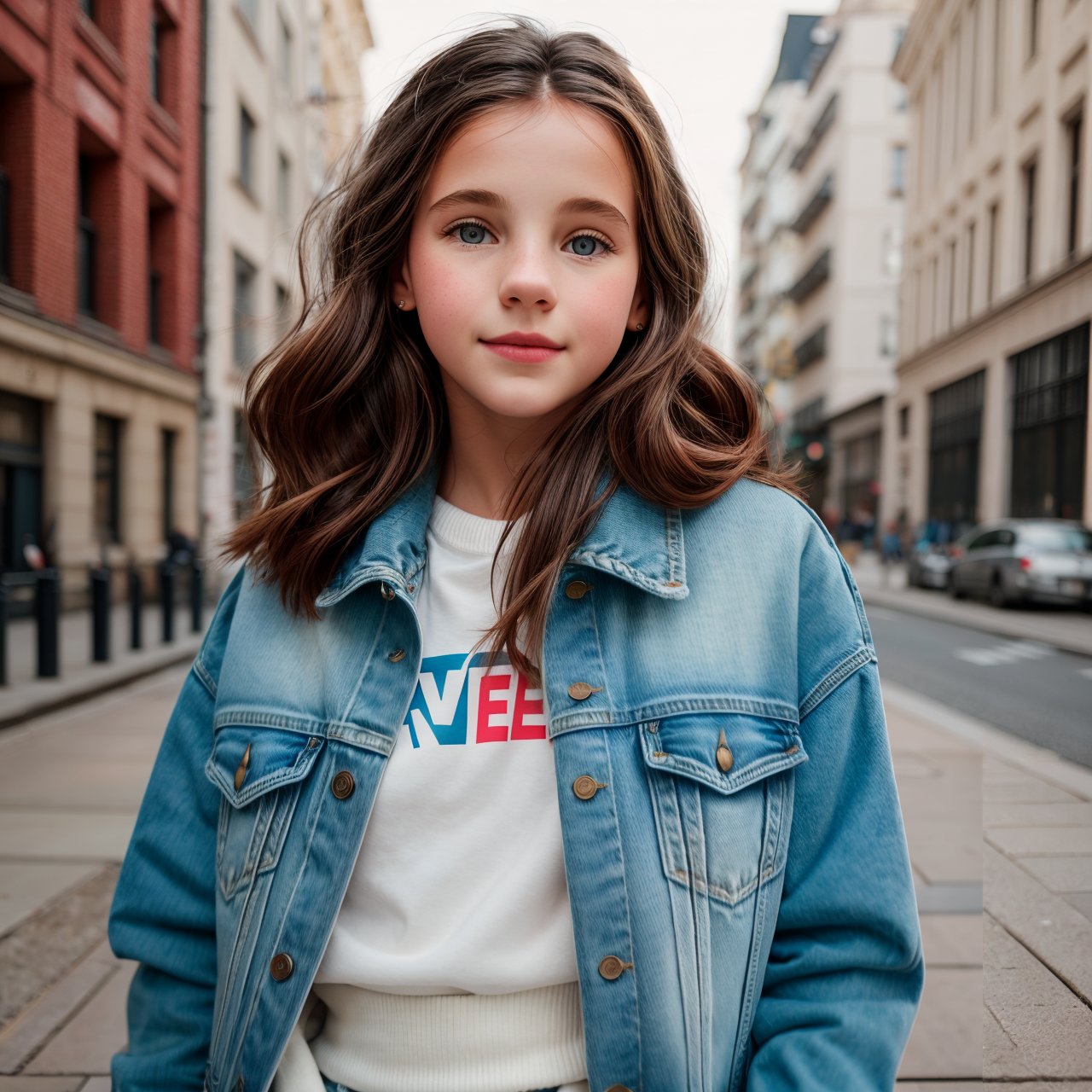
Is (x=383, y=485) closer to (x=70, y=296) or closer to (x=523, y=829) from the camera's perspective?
(x=523, y=829)

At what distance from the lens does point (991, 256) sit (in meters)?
1.34

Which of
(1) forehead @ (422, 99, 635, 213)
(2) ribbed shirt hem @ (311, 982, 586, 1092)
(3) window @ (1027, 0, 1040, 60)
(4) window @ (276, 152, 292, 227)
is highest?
(4) window @ (276, 152, 292, 227)

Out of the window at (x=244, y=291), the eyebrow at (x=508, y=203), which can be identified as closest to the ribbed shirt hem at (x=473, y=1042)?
the eyebrow at (x=508, y=203)

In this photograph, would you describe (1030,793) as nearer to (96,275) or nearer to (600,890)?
(600,890)

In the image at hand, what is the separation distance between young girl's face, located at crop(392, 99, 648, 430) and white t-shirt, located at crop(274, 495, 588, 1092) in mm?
381

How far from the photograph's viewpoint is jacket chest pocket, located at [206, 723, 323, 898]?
3.85 ft

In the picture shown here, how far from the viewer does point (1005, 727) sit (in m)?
1.42

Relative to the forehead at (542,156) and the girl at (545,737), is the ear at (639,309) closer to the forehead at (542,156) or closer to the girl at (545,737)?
the girl at (545,737)

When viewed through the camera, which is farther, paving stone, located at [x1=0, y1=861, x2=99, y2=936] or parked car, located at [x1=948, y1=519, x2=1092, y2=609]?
paving stone, located at [x1=0, y1=861, x2=99, y2=936]

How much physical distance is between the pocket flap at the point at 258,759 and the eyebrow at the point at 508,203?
65cm

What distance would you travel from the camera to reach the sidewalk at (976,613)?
1384 millimetres

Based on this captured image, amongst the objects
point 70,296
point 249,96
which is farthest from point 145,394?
point 249,96

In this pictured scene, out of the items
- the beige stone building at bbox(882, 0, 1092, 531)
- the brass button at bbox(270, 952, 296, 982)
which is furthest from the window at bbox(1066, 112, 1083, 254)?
the brass button at bbox(270, 952, 296, 982)

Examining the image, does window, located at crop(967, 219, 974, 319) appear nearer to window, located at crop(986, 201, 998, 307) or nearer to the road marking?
window, located at crop(986, 201, 998, 307)
